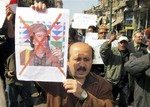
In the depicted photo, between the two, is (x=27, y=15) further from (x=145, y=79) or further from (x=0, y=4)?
(x=145, y=79)

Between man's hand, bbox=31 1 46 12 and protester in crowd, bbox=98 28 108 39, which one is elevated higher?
man's hand, bbox=31 1 46 12

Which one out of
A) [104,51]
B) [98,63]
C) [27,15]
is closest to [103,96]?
[27,15]

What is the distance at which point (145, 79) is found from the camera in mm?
4184

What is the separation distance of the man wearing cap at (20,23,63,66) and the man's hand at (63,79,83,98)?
8.1 inches

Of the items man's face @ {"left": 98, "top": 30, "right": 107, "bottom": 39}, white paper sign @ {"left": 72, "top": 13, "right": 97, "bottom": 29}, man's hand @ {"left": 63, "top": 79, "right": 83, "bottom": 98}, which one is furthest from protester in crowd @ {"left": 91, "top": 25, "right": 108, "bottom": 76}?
man's hand @ {"left": 63, "top": 79, "right": 83, "bottom": 98}

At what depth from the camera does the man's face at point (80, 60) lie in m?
2.43

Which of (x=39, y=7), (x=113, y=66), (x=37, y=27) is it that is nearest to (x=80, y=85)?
(x=37, y=27)

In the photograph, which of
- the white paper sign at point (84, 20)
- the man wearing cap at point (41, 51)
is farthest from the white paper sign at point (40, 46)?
the white paper sign at point (84, 20)

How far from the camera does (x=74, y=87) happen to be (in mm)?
2334

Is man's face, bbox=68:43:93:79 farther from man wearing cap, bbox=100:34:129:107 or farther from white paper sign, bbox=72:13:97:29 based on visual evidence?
white paper sign, bbox=72:13:97:29

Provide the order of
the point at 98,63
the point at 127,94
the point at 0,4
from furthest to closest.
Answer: the point at 98,63 < the point at 127,94 < the point at 0,4

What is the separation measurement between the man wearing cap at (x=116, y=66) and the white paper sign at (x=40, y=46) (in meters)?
3.84

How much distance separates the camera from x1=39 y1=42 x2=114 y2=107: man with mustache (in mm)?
2438

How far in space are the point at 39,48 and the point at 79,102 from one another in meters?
0.43
